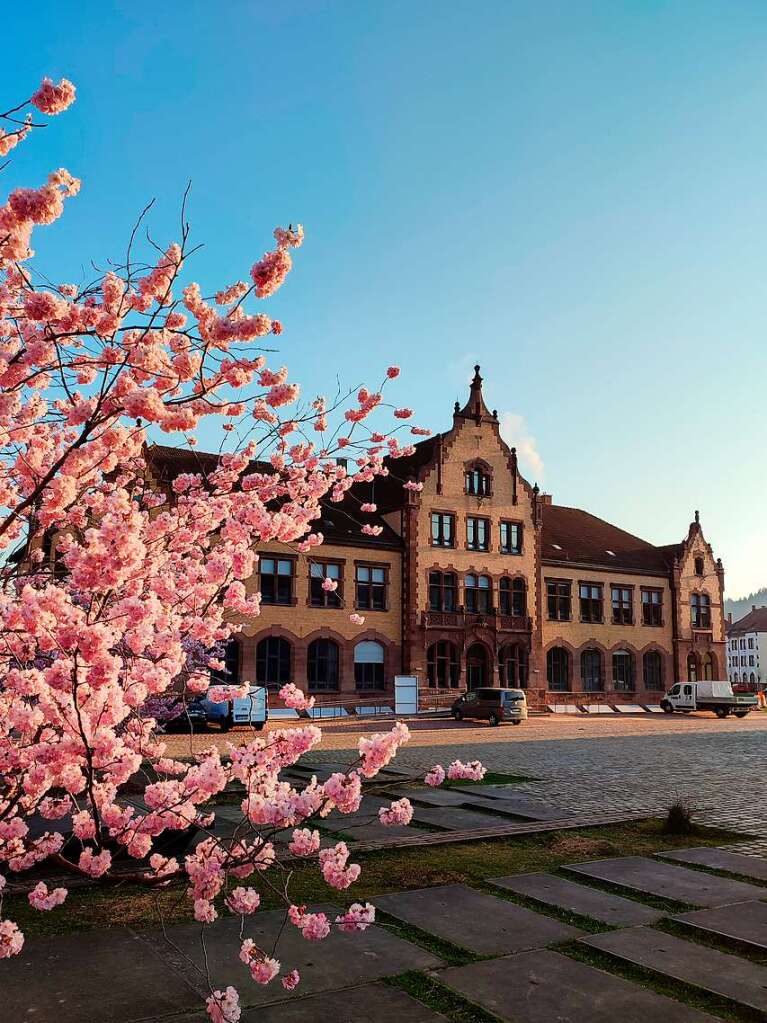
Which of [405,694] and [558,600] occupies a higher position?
[558,600]

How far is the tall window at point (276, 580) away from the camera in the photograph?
4253 cm

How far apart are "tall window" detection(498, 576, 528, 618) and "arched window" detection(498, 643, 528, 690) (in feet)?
6.31

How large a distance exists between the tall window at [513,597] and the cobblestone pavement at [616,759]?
11856 mm

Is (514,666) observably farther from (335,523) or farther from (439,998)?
(439,998)

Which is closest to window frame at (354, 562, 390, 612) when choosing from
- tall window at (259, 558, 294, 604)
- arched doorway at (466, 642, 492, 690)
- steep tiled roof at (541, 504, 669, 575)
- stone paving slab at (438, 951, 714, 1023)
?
tall window at (259, 558, 294, 604)

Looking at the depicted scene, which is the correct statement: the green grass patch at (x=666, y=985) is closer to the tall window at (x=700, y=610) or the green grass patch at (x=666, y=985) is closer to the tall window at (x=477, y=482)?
the tall window at (x=477, y=482)

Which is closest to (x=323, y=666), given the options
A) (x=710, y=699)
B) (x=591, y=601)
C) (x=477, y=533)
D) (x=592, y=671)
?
(x=477, y=533)

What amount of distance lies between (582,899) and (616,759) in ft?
48.5

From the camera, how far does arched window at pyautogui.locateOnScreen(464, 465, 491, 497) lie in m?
49.4

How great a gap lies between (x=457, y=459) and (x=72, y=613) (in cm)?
4472

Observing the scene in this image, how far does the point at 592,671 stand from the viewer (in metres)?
53.2

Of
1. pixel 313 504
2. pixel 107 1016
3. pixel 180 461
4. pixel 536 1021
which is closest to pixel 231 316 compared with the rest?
pixel 107 1016

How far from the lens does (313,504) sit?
1242 cm

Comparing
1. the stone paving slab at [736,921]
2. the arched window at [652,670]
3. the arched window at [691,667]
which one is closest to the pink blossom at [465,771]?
the stone paving slab at [736,921]
